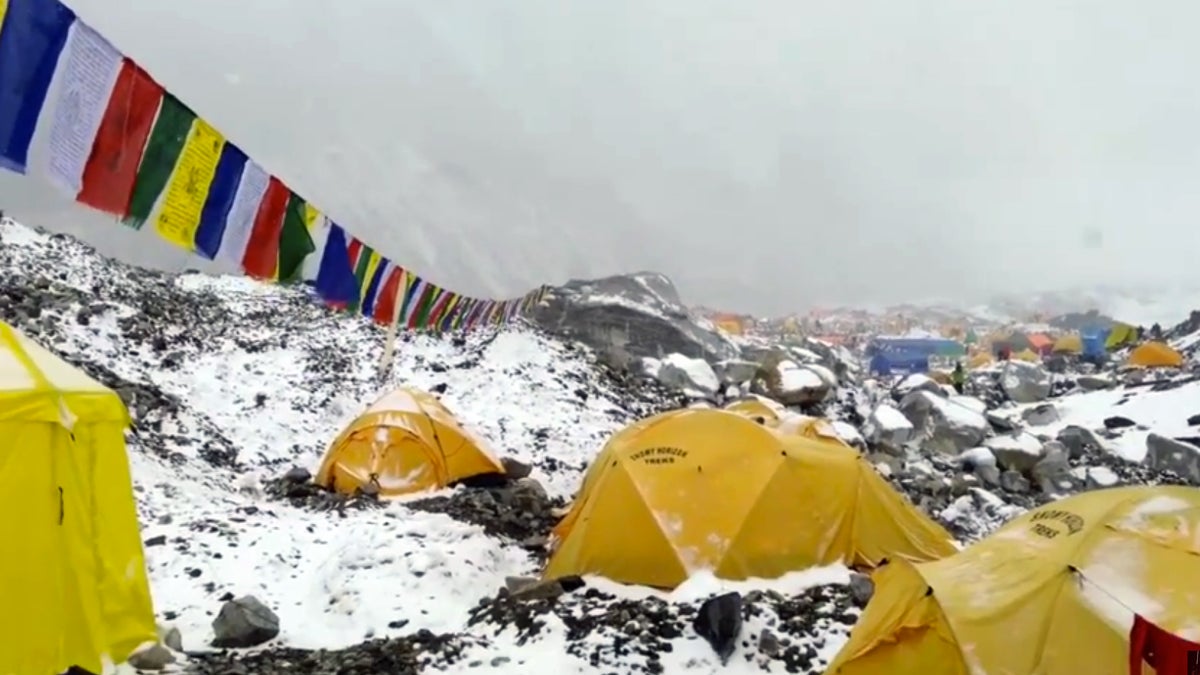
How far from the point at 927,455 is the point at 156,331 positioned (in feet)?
57.1

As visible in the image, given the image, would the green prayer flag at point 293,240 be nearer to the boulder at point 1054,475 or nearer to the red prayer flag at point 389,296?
the red prayer flag at point 389,296

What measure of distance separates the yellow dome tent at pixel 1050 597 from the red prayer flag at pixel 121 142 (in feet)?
19.7

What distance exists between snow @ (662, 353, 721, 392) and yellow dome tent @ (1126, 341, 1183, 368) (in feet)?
84.5

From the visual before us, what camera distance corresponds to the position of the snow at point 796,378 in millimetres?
22984

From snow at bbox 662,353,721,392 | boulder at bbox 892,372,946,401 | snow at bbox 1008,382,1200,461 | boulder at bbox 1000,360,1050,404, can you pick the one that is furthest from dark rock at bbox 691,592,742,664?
boulder at bbox 1000,360,1050,404

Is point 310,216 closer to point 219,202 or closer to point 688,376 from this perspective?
point 219,202

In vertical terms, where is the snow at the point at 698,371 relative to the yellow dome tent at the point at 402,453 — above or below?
above

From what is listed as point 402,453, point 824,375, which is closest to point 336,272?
point 402,453

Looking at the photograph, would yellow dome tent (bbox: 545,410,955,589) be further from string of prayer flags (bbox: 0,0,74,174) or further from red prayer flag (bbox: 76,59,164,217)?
string of prayer flags (bbox: 0,0,74,174)

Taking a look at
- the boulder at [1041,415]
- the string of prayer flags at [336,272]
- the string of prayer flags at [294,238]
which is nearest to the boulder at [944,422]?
the boulder at [1041,415]

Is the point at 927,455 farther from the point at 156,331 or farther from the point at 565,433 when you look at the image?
the point at 156,331

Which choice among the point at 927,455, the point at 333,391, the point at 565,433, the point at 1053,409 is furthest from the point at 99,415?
the point at 1053,409

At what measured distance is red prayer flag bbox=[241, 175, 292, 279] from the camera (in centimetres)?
840

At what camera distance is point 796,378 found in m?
23.1
